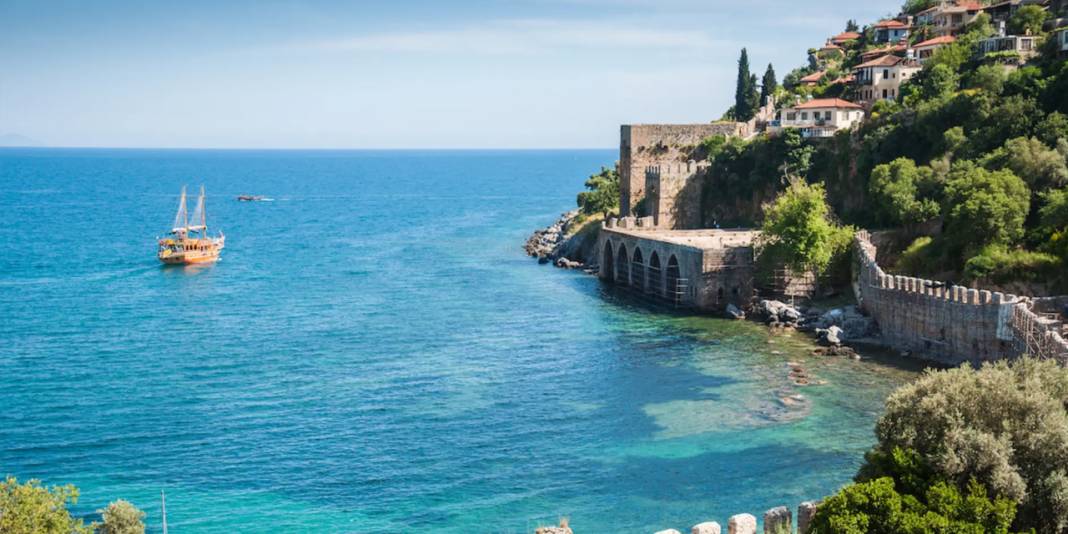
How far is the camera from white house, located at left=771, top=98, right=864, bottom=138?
75.1 meters

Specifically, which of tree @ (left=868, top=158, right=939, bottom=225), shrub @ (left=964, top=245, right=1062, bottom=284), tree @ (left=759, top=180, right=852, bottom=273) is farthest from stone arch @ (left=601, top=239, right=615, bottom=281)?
shrub @ (left=964, top=245, right=1062, bottom=284)

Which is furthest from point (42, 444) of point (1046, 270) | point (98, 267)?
point (98, 267)

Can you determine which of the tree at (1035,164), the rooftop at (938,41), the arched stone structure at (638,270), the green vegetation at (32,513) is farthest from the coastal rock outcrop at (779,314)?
the green vegetation at (32,513)

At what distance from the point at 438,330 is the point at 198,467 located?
23251 mm

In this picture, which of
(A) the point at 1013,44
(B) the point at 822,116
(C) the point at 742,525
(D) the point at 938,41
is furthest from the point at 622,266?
(C) the point at 742,525

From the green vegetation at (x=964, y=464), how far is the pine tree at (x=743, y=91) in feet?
253

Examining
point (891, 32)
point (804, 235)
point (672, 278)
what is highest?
point (891, 32)

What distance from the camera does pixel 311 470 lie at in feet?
114

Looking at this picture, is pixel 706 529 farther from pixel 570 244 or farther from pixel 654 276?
pixel 570 244

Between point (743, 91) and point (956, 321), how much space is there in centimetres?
5919

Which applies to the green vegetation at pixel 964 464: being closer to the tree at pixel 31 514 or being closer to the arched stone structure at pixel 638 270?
the tree at pixel 31 514

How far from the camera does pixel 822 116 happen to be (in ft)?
250

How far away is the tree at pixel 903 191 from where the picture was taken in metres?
56.6

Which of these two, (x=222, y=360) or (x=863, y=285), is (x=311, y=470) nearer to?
(x=222, y=360)
